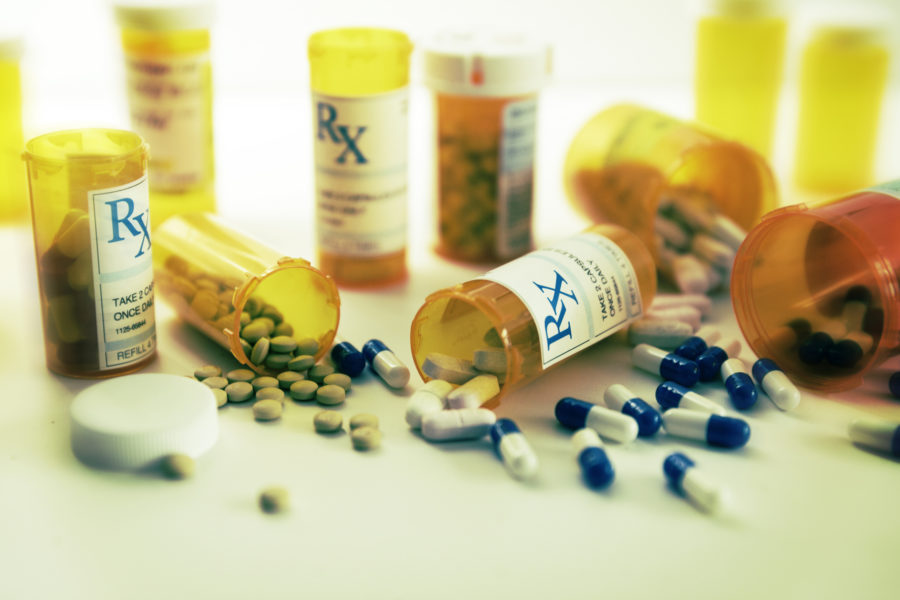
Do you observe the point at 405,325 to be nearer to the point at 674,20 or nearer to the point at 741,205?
the point at 741,205

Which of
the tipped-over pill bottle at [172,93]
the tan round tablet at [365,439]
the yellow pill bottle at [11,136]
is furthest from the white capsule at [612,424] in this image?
the yellow pill bottle at [11,136]

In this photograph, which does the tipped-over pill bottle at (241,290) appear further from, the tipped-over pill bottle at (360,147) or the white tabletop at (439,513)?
the tipped-over pill bottle at (360,147)

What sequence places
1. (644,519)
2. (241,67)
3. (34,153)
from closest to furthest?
(644,519) < (34,153) < (241,67)

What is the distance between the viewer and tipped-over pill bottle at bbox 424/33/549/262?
152 centimetres

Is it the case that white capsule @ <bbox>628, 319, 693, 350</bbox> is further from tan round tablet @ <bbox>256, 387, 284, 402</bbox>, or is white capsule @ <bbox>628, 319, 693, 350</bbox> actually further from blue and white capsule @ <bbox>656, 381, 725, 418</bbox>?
tan round tablet @ <bbox>256, 387, 284, 402</bbox>

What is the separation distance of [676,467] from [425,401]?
29 cm

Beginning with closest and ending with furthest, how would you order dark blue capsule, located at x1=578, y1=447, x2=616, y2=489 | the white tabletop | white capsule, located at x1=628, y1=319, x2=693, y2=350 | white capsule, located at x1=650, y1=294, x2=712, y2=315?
the white tabletop, dark blue capsule, located at x1=578, y1=447, x2=616, y2=489, white capsule, located at x1=628, y1=319, x2=693, y2=350, white capsule, located at x1=650, y1=294, x2=712, y2=315

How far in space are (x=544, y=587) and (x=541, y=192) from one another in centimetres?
119

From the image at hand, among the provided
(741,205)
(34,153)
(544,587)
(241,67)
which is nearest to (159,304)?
(34,153)

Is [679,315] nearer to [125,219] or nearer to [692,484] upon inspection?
[692,484]

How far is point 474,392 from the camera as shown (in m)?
1.16

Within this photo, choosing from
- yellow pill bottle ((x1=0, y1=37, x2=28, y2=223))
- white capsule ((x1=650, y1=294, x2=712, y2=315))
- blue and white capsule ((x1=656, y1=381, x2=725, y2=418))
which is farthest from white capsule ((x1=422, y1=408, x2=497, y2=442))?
yellow pill bottle ((x1=0, y1=37, x2=28, y2=223))

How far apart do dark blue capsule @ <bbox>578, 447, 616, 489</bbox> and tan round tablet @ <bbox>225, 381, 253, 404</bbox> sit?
0.41 meters

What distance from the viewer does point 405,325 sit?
1.44m
